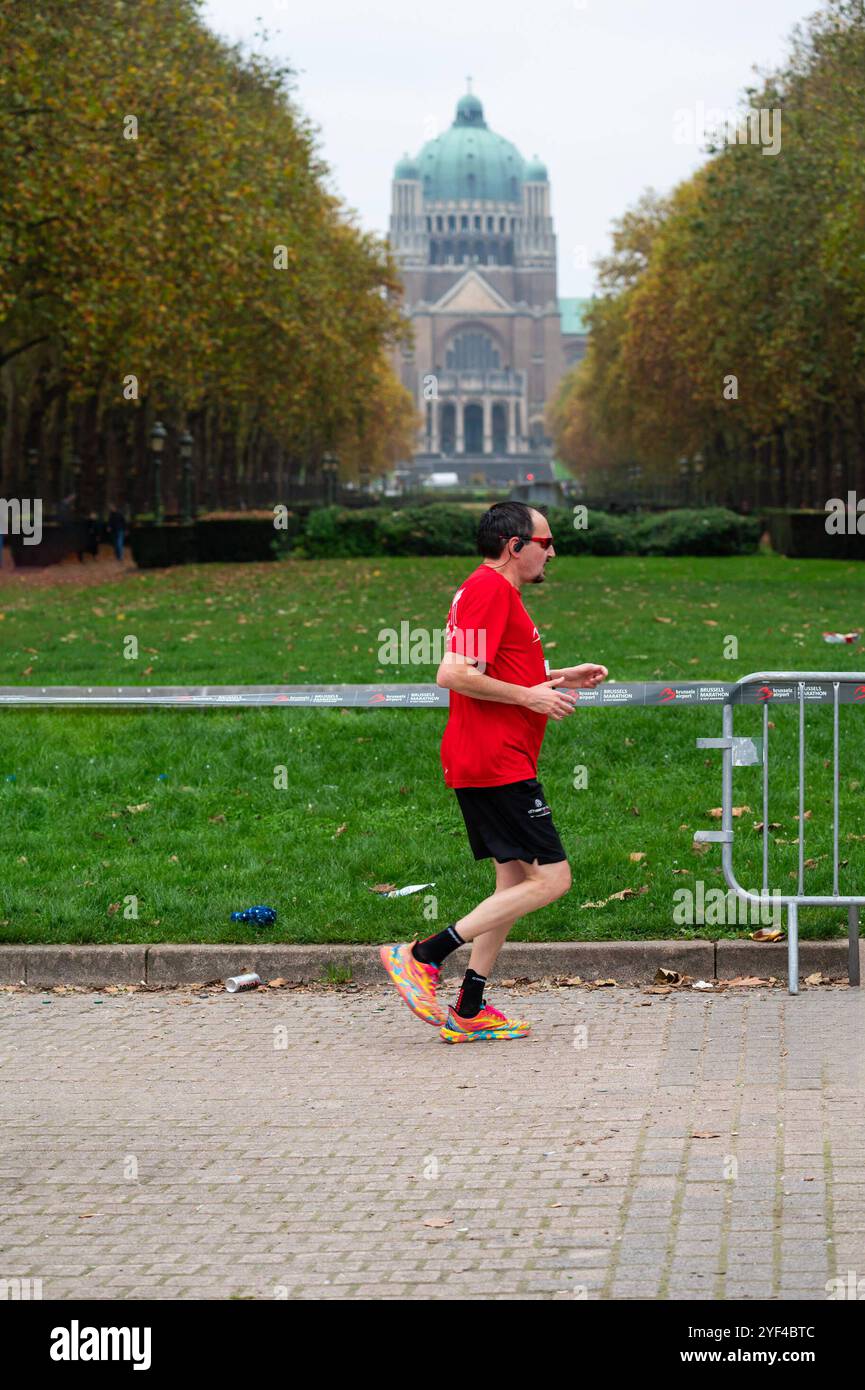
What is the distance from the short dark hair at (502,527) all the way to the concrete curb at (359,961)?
6.67 feet

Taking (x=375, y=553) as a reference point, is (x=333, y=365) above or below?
above

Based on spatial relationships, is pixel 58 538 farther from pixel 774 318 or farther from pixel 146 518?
pixel 774 318

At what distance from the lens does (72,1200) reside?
575 centimetres

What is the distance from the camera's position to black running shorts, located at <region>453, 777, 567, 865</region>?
7500 mm

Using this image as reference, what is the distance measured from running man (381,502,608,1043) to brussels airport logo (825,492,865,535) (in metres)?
34.5

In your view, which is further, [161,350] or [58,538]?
[58,538]

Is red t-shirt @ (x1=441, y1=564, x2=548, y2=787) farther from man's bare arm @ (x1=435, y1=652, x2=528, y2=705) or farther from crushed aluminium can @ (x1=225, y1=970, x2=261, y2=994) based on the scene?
crushed aluminium can @ (x1=225, y1=970, x2=261, y2=994)

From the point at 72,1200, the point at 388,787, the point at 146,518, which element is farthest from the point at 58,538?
the point at 72,1200

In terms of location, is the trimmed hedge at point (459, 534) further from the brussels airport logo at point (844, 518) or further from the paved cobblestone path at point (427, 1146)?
the paved cobblestone path at point (427, 1146)

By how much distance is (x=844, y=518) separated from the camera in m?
43.1

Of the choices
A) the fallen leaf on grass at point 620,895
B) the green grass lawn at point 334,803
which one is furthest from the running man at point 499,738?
the fallen leaf on grass at point 620,895

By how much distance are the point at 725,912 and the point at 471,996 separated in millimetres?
1813

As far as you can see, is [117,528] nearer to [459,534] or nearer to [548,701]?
[459,534]
